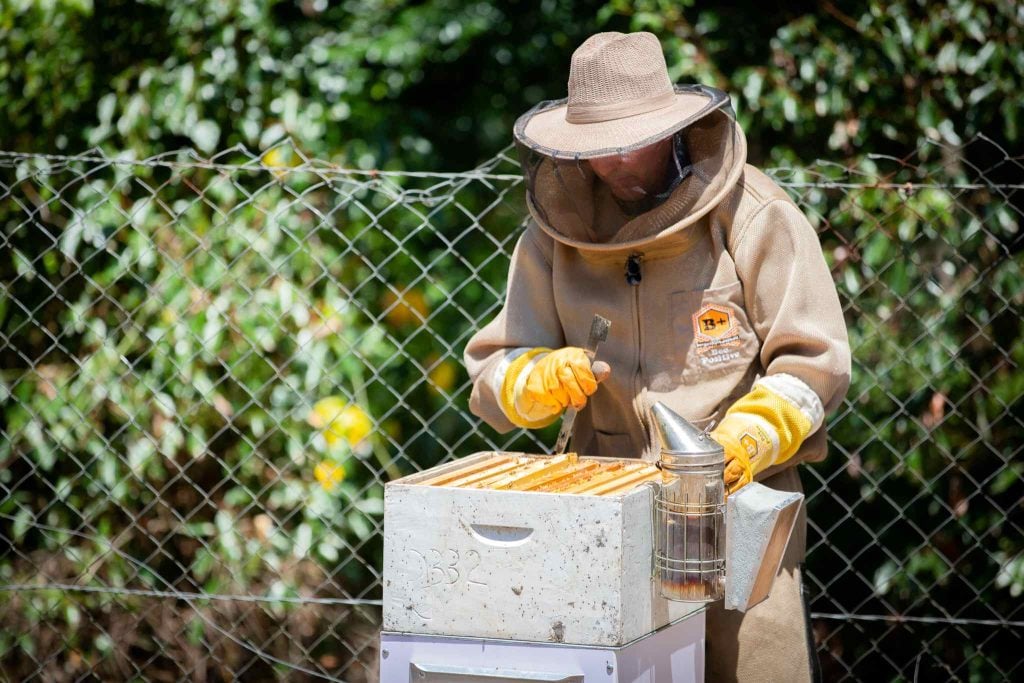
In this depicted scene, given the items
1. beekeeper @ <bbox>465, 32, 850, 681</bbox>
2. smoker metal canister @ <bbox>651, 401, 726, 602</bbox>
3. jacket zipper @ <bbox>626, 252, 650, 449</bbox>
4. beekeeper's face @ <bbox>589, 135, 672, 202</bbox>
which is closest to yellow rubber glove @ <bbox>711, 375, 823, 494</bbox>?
beekeeper @ <bbox>465, 32, 850, 681</bbox>

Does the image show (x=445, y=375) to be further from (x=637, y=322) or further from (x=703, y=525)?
(x=703, y=525)

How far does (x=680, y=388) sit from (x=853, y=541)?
4.68 ft

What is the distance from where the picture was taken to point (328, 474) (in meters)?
3.43

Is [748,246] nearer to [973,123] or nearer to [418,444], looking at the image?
[973,123]

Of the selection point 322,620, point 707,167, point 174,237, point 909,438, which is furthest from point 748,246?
point 322,620

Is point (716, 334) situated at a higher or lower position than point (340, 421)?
higher

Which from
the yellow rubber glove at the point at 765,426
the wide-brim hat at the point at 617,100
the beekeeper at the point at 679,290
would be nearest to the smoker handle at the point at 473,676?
the yellow rubber glove at the point at 765,426

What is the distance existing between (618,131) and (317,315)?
1524 mm

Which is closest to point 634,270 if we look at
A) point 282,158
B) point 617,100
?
point 617,100

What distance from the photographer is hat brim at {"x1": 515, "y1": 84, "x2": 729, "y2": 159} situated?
6.89 feet

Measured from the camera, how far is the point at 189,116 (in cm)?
354

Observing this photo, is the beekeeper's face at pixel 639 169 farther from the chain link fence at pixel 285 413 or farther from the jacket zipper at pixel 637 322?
the chain link fence at pixel 285 413

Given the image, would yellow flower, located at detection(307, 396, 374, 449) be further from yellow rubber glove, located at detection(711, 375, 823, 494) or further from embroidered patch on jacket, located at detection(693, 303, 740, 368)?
yellow rubber glove, located at detection(711, 375, 823, 494)

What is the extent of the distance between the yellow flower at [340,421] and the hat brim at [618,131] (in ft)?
4.65
